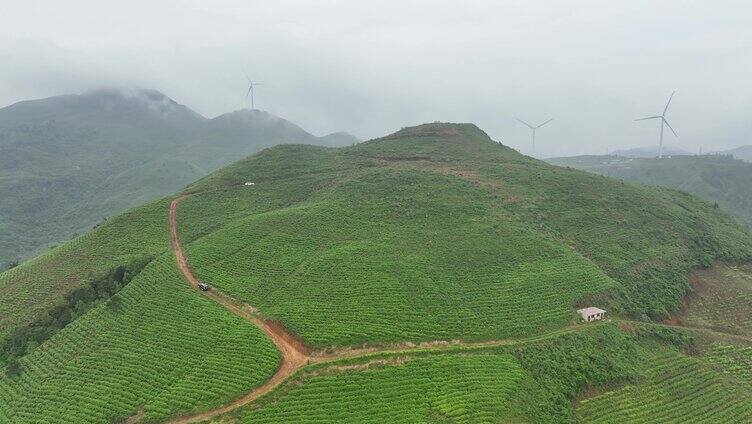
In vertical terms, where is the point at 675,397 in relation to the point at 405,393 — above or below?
below

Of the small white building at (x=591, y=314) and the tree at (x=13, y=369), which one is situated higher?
the small white building at (x=591, y=314)

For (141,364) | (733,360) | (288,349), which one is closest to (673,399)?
(733,360)

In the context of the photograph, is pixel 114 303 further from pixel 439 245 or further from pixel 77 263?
pixel 439 245

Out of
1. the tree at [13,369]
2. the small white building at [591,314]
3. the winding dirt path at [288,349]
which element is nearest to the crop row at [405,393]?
the winding dirt path at [288,349]

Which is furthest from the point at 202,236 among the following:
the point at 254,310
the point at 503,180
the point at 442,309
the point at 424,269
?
the point at 503,180

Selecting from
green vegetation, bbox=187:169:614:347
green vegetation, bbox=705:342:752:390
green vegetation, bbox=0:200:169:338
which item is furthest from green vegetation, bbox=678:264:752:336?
green vegetation, bbox=0:200:169:338

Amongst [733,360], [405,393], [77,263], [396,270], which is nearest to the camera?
[405,393]

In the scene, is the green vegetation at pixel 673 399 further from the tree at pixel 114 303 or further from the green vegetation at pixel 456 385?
the tree at pixel 114 303
